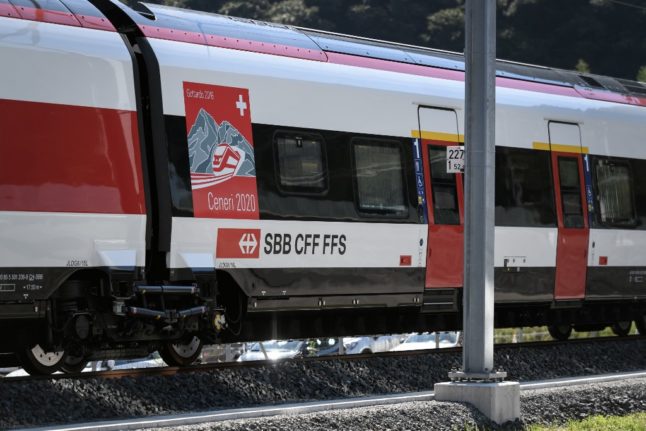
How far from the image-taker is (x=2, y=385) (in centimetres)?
1171

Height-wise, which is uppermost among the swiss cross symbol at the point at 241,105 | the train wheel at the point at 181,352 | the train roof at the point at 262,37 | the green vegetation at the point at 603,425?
the train roof at the point at 262,37

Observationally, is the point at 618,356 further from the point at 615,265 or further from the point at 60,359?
the point at 60,359

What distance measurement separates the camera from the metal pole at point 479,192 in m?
12.0

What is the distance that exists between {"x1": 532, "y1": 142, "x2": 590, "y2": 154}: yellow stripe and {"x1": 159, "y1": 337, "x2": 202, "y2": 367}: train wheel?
5.65m

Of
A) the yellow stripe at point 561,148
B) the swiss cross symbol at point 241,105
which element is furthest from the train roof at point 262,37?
the yellow stripe at point 561,148

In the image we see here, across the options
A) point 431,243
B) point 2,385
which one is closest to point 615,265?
point 431,243

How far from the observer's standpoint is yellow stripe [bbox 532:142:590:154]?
18047mm

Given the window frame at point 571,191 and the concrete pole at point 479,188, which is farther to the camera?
the window frame at point 571,191

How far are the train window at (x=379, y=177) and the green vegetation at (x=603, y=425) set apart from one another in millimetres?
4274

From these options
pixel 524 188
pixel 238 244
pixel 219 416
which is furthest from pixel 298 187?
pixel 219 416

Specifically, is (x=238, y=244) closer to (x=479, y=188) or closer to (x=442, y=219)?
(x=479, y=188)

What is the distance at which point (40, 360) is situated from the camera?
43.9 feet

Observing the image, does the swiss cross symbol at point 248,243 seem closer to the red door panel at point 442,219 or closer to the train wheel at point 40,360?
the train wheel at point 40,360

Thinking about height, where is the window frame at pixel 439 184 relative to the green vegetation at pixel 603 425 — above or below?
above
